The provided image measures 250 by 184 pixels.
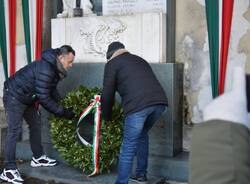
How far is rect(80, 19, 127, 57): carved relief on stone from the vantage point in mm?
5555

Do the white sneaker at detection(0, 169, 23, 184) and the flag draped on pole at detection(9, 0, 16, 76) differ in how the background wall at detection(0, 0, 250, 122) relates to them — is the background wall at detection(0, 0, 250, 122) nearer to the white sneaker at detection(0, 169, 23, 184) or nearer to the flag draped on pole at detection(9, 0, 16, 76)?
the white sneaker at detection(0, 169, 23, 184)

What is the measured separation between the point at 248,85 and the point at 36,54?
18.0 feet

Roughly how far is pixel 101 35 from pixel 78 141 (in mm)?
1567

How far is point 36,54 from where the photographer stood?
20.8ft

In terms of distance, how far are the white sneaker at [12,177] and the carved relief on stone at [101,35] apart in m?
1.93

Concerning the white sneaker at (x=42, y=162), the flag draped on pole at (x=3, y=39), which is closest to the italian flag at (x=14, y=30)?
the flag draped on pole at (x=3, y=39)

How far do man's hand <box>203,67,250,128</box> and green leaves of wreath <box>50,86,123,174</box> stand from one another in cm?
369

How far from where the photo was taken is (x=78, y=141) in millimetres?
5000

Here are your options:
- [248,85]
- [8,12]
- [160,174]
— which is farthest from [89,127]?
Answer: [248,85]

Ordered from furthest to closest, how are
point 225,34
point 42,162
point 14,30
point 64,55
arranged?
point 14,30 < point 42,162 < point 225,34 < point 64,55

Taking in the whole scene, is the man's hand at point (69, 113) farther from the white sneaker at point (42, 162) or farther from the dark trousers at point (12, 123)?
the white sneaker at point (42, 162)

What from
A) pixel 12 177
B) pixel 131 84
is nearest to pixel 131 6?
pixel 131 84

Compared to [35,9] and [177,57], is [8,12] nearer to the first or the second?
[35,9]

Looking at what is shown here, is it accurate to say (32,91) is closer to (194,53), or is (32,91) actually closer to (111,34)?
(111,34)
